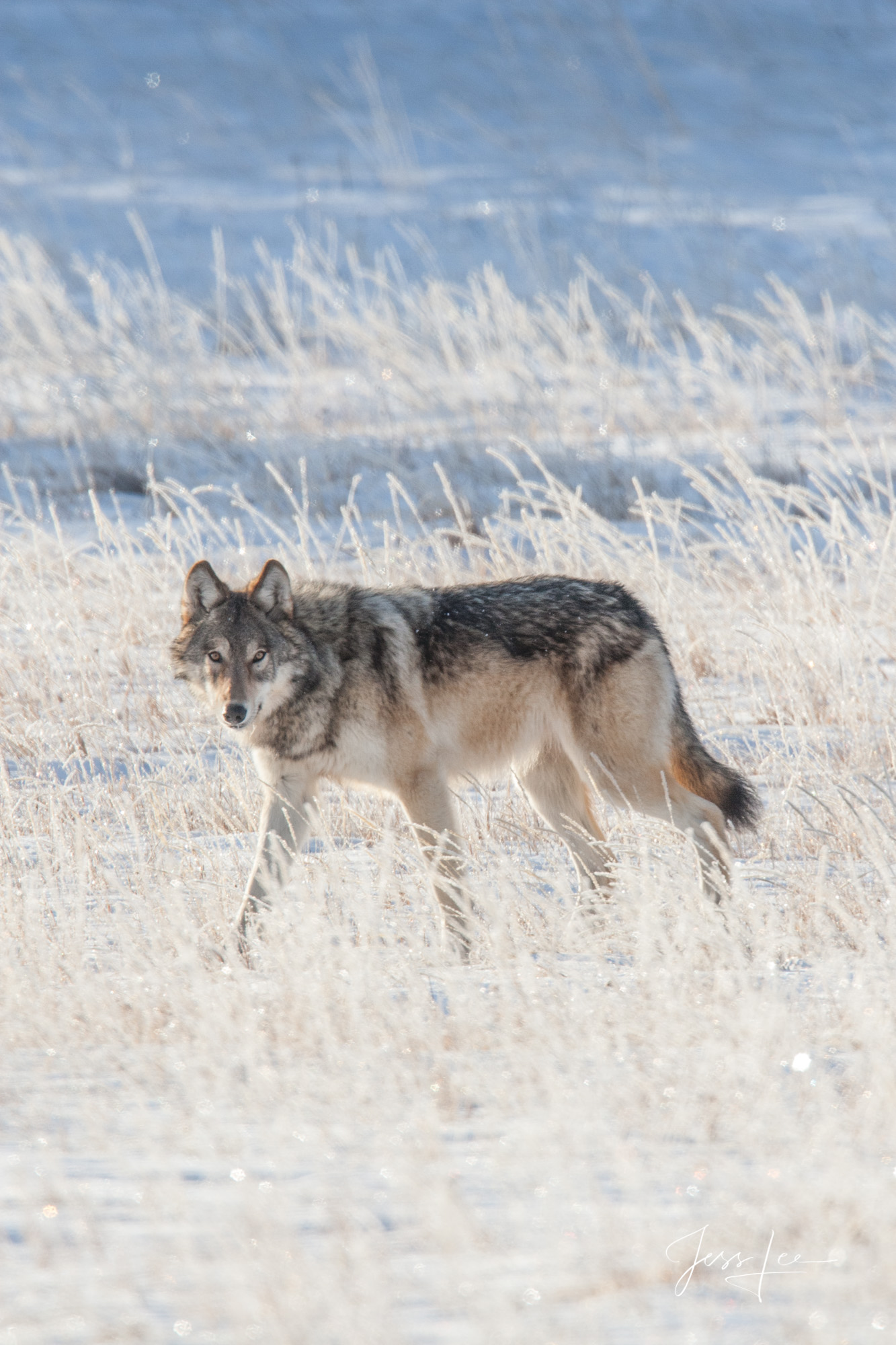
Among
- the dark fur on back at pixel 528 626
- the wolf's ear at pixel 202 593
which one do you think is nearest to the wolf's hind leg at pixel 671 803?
the dark fur on back at pixel 528 626

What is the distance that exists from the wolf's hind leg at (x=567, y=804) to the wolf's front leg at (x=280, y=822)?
831mm

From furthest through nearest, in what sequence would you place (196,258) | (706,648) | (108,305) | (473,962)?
1. (196,258)
2. (108,305)
3. (706,648)
4. (473,962)

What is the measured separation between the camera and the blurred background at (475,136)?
20219mm

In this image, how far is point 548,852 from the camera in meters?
4.93

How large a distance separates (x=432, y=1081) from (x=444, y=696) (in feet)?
5.40

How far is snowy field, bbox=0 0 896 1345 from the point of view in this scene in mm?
2219

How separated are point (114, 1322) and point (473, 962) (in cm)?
186

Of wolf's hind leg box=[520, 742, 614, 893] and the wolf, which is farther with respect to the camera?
wolf's hind leg box=[520, 742, 614, 893]

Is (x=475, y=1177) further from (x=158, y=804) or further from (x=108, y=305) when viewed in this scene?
(x=108, y=305)

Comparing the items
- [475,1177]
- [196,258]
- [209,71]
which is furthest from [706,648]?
[209,71]

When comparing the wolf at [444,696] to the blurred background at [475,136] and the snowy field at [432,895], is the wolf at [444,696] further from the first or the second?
the blurred background at [475,136]
